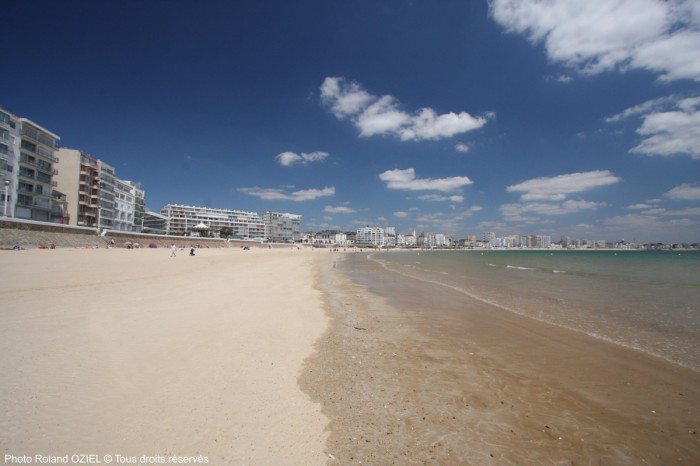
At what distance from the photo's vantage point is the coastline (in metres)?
4.11

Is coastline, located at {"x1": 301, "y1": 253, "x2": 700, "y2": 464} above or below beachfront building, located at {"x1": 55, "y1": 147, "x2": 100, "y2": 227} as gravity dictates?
below

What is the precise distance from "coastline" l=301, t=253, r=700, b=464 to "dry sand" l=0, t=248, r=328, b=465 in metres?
0.65

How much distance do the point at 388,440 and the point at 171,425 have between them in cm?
283

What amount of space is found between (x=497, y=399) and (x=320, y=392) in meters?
3.06

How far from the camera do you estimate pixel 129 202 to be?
90812mm

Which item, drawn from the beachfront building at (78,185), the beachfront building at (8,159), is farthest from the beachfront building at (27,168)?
the beachfront building at (78,185)

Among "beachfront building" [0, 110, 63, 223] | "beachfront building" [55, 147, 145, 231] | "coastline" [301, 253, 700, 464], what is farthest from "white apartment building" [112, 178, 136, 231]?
"coastline" [301, 253, 700, 464]

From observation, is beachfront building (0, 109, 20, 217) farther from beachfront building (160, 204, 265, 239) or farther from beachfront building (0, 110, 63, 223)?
beachfront building (160, 204, 265, 239)

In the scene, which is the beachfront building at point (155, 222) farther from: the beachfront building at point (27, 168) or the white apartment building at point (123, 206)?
the beachfront building at point (27, 168)

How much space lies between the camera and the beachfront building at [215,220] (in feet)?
525

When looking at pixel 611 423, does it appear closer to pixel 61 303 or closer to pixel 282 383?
pixel 282 383

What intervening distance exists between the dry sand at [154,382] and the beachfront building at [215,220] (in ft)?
487

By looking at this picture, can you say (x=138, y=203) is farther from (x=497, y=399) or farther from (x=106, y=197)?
(x=497, y=399)

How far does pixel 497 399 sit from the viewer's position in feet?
17.8
